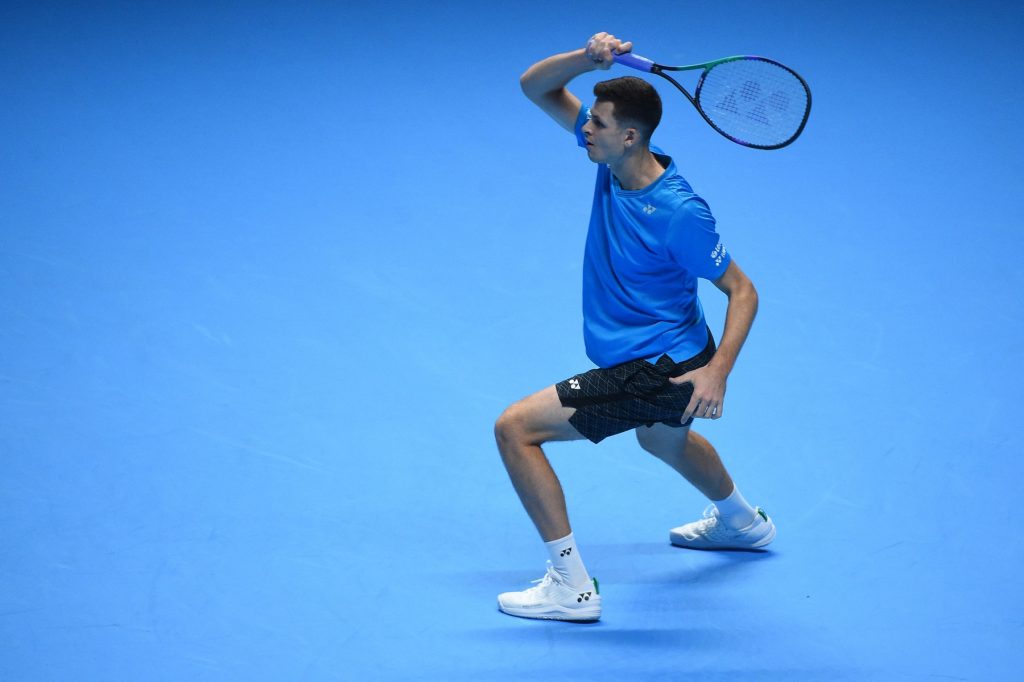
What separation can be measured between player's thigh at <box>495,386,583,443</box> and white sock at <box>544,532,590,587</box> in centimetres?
33

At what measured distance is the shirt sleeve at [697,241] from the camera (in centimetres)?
378

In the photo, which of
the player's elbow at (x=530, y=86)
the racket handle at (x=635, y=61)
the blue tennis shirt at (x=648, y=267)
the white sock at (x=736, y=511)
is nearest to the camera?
the racket handle at (x=635, y=61)

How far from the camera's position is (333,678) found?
141 inches

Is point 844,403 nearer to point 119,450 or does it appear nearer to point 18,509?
point 119,450

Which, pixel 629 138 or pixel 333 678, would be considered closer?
pixel 333 678

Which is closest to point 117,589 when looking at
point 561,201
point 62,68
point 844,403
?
point 844,403

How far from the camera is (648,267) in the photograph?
3.93m

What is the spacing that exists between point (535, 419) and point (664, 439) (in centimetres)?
48

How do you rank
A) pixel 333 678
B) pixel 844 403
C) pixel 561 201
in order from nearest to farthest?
pixel 333 678 < pixel 844 403 < pixel 561 201

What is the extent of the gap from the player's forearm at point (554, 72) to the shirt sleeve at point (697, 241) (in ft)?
1.75

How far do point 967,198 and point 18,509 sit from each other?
190 inches

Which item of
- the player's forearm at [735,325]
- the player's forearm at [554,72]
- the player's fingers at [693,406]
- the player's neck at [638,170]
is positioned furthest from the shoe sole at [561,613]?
the player's forearm at [554,72]

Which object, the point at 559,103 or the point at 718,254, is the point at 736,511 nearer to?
the point at 718,254

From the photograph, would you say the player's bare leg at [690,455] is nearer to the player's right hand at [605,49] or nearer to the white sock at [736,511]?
the white sock at [736,511]
